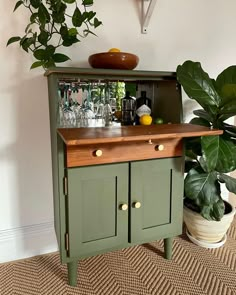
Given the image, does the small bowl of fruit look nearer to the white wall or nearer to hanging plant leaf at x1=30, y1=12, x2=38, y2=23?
the white wall

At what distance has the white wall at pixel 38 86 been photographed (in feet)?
4.52

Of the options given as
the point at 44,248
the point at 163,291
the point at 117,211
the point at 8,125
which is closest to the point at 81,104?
the point at 8,125

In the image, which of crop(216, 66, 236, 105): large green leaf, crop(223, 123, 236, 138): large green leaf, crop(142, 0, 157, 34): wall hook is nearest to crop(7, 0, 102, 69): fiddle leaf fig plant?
crop(142, 0, 157, 34): wall hook

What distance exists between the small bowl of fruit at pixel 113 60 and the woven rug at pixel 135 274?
1100 millimetres

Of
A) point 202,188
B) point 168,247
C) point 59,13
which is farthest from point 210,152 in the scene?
point 59,13

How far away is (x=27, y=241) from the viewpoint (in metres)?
1.53

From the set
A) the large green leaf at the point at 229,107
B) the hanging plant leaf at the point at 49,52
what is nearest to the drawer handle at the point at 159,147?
the large green leaf at the point at 229,107

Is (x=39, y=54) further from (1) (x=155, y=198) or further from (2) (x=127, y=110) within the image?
(1) (x=155, y=198)

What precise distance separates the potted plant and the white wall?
384mm

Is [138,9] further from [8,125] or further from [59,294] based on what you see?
[59,294]

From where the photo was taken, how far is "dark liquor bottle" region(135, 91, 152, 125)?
1568 mm

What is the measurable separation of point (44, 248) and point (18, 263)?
0.53 ft

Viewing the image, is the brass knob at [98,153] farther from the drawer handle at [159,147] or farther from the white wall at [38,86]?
the white wall at [38,86]

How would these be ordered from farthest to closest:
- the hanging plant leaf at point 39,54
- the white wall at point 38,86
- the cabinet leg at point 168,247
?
1. the cabinet leg at point 168,247
2. the white wall at point 38,86
3. the hanging plant leaf at point 39,54
